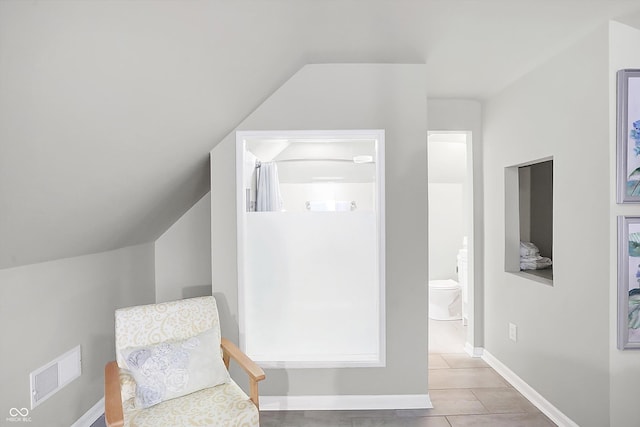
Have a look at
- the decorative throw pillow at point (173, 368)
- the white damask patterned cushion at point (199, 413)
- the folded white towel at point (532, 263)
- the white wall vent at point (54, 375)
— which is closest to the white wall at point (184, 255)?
the white wall vent at point (54, 375)

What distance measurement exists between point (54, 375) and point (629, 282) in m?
3.22

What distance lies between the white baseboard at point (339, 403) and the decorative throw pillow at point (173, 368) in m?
0.73

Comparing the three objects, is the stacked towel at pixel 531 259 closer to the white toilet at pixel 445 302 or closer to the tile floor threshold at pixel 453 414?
the tile floor threshold at pixel 453 414

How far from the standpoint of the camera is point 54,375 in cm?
226

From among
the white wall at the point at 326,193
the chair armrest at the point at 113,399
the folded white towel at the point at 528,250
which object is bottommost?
the chair armrest at the point at 113,399

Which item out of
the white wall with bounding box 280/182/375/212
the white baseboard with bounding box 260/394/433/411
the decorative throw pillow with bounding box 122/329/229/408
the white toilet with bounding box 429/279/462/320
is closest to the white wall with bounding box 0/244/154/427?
the decorative throw pillow with bounding box 122/329/229/408

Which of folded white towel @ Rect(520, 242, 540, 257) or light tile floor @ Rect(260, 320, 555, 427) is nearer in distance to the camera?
light tile floor @ Rect(260, 320, 555, 427)

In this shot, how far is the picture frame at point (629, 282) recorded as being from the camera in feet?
7.01

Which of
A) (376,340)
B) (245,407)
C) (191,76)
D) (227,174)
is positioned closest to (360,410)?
(376,340)

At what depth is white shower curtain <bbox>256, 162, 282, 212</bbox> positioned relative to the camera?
3.02 meters

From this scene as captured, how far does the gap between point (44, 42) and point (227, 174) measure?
5.60 ft

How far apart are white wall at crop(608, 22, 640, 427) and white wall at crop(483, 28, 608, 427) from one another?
0.02 m

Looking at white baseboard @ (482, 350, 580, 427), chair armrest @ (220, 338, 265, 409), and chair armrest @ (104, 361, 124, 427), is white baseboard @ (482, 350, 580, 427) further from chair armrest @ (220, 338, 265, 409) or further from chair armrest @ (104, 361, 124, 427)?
chair armrest @ (104, 361, 124, 427)

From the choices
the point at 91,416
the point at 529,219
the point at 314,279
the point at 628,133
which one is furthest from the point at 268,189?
the point at 529,219
